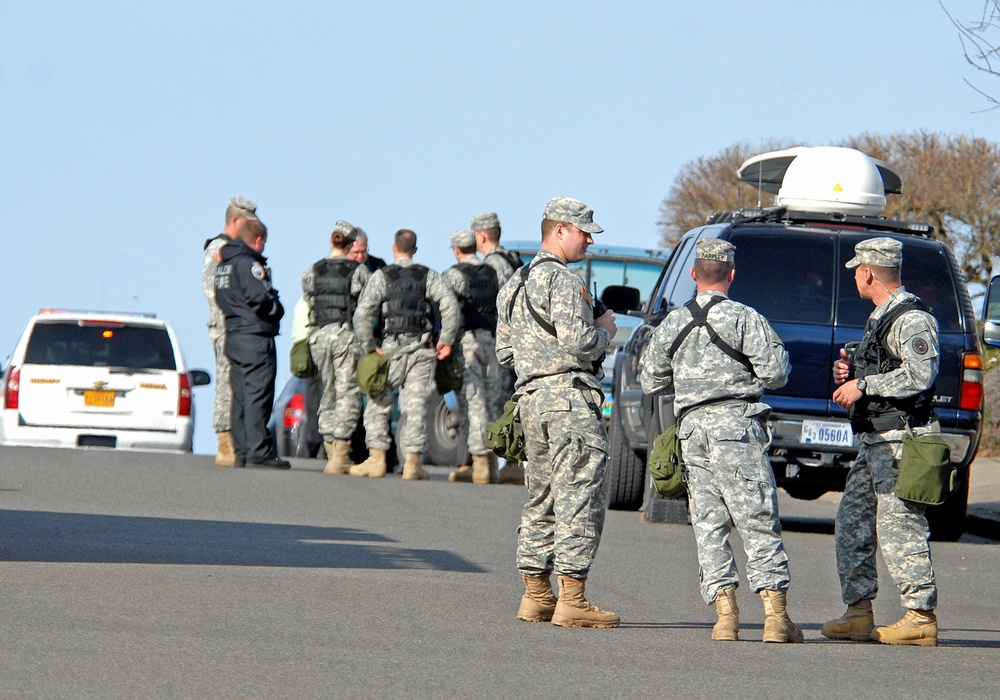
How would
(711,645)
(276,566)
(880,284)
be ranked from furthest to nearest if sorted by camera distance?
(276,566), (880,284), (711,645)

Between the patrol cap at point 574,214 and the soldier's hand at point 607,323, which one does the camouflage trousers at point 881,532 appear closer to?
the soldier's hand at point 607,323

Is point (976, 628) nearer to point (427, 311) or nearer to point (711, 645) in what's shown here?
point (711, 645)

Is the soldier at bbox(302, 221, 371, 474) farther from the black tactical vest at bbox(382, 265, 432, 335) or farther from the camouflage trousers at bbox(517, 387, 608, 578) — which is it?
the camouflage trousers at bbox(517, 387, 608, 578)

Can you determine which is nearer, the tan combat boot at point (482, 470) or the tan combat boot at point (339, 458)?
the tan combat boot at point (482, 470)

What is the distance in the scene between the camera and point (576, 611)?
801cm

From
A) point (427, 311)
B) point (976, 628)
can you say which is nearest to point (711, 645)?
point (976, 628)

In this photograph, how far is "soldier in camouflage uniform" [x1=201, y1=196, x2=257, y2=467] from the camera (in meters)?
16.3

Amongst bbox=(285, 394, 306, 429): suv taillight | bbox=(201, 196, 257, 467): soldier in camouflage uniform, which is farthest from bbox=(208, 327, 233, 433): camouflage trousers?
bbox=(285, 394, 306, 429): suv taillight

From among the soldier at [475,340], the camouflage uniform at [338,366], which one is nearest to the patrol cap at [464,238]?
the soldier at [475,340]

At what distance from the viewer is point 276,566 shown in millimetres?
9547

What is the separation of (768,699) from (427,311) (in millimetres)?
9834

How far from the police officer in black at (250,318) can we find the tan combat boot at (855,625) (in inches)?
342

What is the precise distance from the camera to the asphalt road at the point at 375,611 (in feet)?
21.1

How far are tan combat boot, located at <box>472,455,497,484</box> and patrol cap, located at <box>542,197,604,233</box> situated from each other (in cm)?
808
